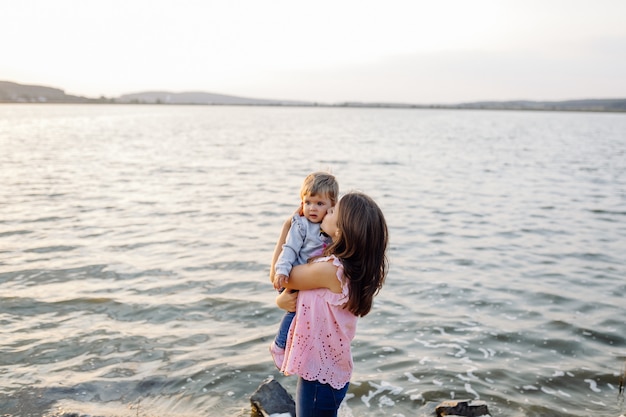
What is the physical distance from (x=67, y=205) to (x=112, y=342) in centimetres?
1155

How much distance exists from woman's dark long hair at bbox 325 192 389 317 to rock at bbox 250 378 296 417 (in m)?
2.76

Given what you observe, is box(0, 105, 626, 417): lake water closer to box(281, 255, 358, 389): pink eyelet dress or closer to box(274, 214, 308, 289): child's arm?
box(281, 255, 358, 389): pink eyelet dress

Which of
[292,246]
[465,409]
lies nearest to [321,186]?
[292,246]

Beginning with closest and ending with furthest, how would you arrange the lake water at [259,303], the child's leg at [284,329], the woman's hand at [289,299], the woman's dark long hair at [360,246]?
the woman's dark long hair at [360,246] → the woman's hand at [289,299] → the child's leg at [284,329] → the lake water at [259,303]

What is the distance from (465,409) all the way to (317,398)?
9.35 feet

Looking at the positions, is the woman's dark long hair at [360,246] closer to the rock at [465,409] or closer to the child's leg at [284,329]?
the child's leg at [284,329]

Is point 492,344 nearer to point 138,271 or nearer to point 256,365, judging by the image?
point 256,365

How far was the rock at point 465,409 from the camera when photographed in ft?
20.2

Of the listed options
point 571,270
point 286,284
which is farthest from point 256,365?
point 571,270

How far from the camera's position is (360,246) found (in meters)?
3.69

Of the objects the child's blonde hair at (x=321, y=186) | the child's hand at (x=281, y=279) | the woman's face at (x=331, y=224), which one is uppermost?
the child's blonde hair at (x=321, y=186)

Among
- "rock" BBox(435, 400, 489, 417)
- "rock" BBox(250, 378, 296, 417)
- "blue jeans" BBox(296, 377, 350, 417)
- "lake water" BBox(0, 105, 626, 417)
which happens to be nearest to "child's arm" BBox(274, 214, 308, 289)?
"blue jeans" BBox(296, 377, 350, 417)

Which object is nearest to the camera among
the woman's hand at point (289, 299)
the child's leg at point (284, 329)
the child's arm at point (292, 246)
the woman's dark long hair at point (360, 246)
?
the woman's dark long hair at point (360, 246)

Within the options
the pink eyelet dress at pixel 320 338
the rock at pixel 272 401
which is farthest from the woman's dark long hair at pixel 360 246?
the rock at pixel 272 401
